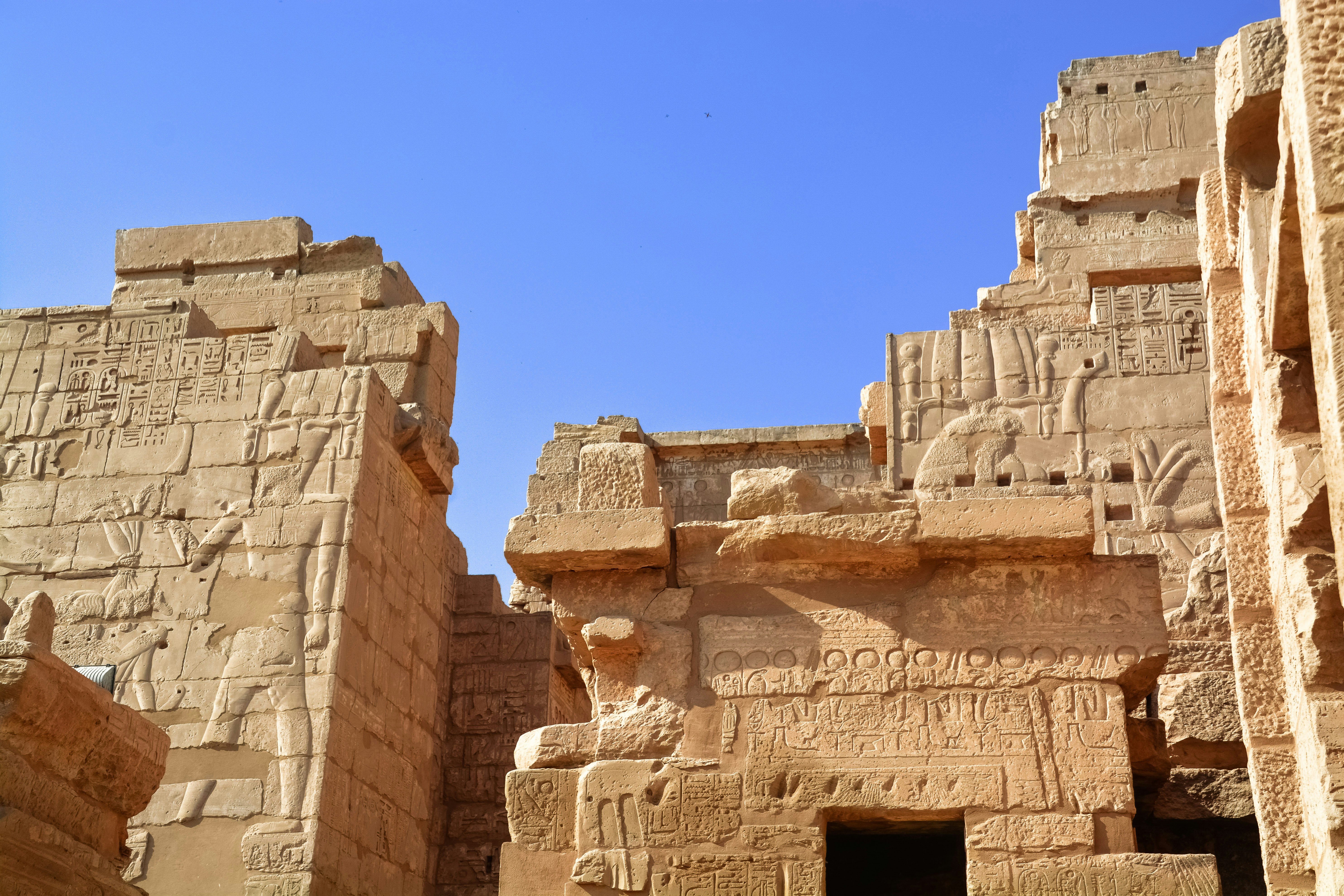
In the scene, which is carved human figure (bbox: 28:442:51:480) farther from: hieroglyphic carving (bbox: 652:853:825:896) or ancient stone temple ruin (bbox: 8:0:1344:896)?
hieroglyphic carving (bbox: 652:853:825:896)

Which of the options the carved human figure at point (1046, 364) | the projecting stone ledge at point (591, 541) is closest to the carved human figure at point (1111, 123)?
the carved human figure at point (1046, 364)

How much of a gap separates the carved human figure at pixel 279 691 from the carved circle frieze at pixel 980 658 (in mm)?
4562

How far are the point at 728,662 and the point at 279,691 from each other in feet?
13.6

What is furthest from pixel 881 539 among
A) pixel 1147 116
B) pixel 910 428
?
pixel 1147 116

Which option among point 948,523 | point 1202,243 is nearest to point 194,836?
point 948,523

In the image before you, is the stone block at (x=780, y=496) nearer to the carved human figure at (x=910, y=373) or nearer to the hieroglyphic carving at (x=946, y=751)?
the hieroglyphic carving at (x=946, y=751)

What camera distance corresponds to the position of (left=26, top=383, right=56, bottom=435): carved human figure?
1023cm

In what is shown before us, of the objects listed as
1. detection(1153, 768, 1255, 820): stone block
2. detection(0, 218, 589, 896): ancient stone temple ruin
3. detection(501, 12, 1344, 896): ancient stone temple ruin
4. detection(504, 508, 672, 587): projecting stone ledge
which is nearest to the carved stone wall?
detection(501, 12, 1344, 896): ancient stone temple ruin

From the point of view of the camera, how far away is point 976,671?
5504mm

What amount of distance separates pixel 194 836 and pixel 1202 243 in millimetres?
Result: 6373

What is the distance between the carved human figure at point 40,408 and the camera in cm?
1023

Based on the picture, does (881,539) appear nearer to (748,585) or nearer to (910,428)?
(748,585)

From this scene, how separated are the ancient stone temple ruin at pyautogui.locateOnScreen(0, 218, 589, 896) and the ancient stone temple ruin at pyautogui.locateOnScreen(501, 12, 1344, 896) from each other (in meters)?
3.44

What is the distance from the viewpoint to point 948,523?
5602 millimetres
